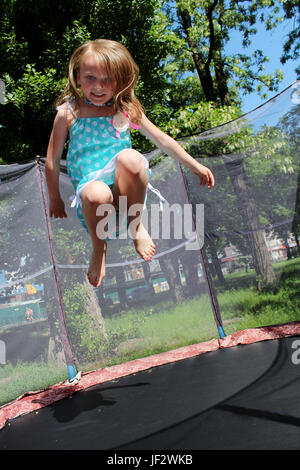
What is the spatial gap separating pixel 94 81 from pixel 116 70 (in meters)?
0.07

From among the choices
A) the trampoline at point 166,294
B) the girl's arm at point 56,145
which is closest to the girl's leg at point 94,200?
the girl's arm at point 56,145

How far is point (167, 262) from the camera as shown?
340 centimetres

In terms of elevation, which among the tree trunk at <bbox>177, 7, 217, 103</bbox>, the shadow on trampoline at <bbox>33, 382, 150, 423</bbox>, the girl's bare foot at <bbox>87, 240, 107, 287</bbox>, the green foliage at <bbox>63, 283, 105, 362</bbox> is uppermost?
the tree trunk at <bbox>177, 7, 217, 103</bbox>

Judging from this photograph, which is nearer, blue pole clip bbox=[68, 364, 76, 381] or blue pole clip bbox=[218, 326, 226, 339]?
blue pole clip bbox=[68, 364, 76, 381]

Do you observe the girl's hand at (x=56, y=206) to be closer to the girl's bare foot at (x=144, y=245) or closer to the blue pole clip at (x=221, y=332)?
the girl's bare foot at (x=144, y=245)

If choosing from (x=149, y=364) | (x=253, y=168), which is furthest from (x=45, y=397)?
(x=253, y=168)

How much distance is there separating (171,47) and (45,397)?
3.94 m

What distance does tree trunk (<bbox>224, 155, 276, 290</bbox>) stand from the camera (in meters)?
3.17

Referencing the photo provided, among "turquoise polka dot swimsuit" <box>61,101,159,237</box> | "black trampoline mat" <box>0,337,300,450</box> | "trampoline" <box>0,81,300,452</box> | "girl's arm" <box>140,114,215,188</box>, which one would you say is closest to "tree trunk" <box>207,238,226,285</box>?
"trampoline" <box>0,81,300,452</box>

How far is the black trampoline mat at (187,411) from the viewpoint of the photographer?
4.19 ft

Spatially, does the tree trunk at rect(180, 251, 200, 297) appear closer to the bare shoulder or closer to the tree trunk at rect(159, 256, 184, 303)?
the tree trunk at rect(159, 256, 184, 303)

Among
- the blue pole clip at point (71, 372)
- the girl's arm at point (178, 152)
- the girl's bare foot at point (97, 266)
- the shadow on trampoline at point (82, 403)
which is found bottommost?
the shadow on trampoline at point (82, 403)

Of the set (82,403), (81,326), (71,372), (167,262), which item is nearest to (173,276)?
(167,262)

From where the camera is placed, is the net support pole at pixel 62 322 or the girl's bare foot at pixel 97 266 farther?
the net support pole at pixel 62 322
